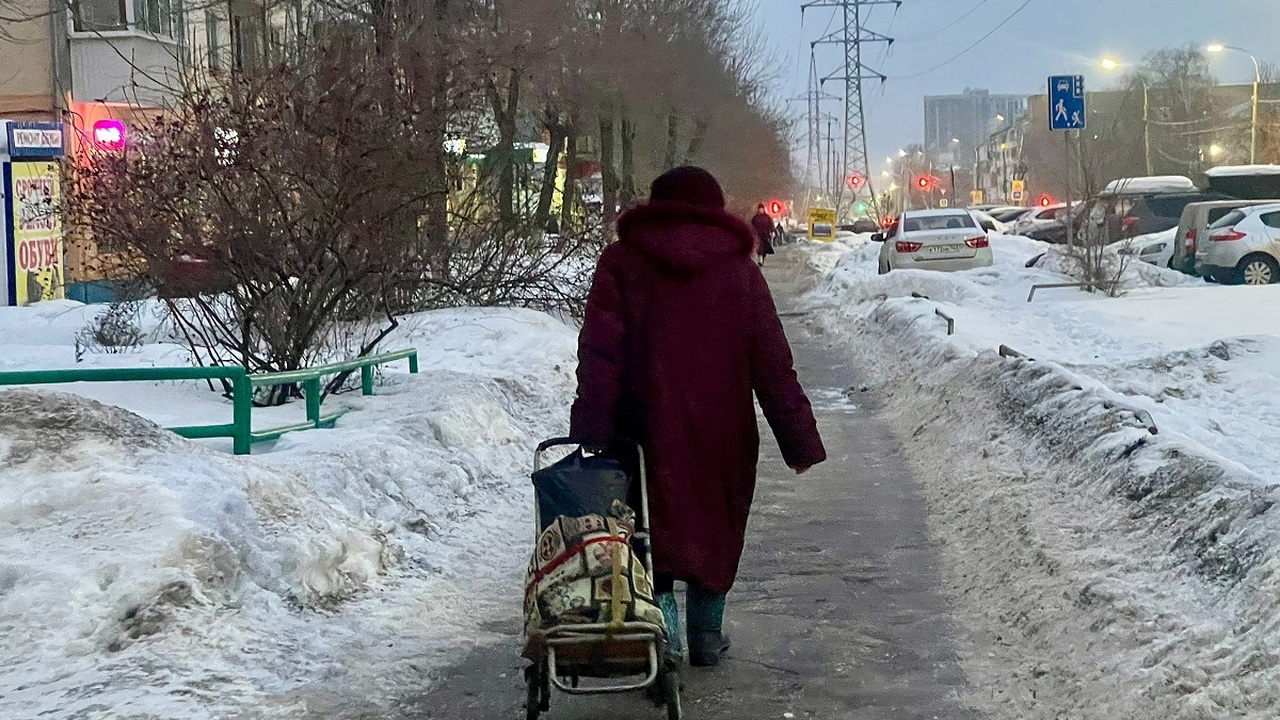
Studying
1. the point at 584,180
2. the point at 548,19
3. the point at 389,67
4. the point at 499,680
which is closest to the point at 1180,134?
the point at 584,180

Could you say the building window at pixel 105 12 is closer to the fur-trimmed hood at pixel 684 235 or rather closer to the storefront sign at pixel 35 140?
the storefront sign at pixel 35 140

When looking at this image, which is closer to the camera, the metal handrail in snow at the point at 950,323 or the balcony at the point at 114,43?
the metal handrail in snow at the point at 950,323

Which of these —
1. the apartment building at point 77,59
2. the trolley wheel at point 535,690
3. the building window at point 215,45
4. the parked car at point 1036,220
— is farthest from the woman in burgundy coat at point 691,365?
the parked car at point 1036,220

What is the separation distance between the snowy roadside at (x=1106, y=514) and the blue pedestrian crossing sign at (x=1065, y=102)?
5887 millimetres

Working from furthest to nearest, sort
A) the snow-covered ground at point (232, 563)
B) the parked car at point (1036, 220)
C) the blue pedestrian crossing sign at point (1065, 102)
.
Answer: the parked car at point (1036, 220) → the blue pedestrian crossing sign at point (1065, 102) → the snow-covered ground at point (232, 563)

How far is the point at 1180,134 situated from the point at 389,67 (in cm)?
8404

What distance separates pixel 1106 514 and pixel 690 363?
262 centimetres

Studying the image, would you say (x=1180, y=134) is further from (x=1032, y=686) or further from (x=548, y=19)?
(x=1032, y=686)

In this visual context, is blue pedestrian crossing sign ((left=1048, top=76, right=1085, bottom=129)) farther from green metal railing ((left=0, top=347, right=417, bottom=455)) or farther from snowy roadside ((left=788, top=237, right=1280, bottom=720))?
green metal railing ((left=0, top=347, right=417, bottom=455))

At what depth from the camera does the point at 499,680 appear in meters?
5.31

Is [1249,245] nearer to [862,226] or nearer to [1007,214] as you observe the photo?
[1007,214]

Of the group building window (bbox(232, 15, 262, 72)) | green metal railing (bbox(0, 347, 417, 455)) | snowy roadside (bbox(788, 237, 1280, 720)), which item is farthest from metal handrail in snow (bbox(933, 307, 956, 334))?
green metal railing (bbox(0, 347, 417, 455))

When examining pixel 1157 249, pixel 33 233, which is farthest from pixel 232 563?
pixel 1157 249

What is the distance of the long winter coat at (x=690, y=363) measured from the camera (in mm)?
5055
